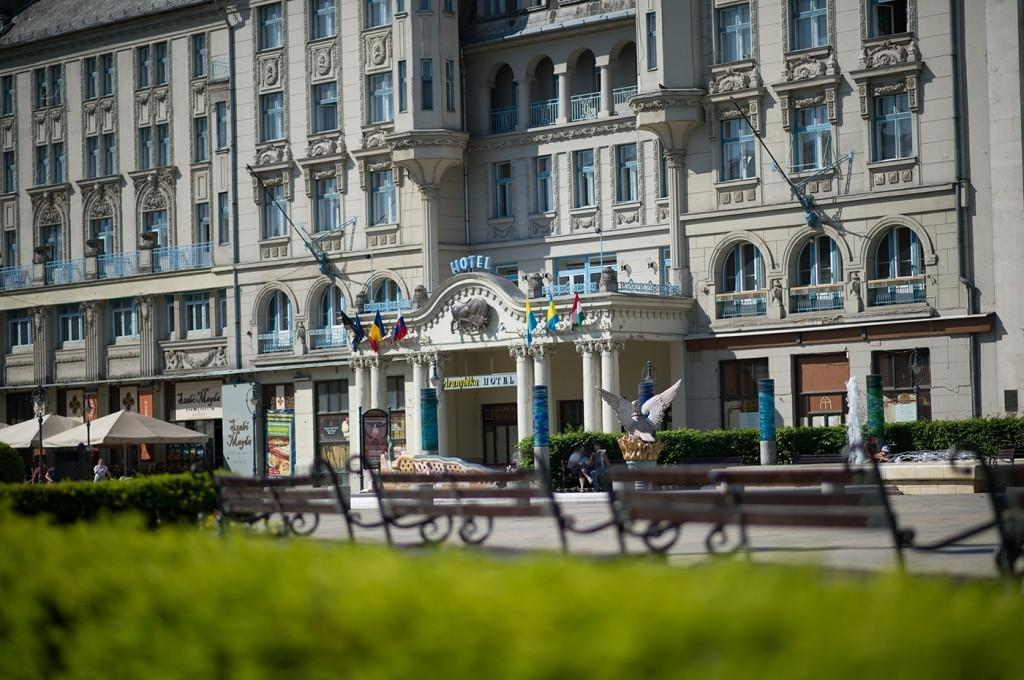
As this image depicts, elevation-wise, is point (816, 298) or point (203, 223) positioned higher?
point (203, 223)

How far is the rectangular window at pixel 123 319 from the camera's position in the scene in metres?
69.0

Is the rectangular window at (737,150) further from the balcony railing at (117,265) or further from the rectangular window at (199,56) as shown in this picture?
the balcony railing at (117,265)

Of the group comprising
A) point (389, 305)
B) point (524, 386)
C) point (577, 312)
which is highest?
point (389, 305)

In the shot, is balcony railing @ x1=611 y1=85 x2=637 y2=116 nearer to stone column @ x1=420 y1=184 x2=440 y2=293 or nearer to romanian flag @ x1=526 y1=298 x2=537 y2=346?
stone column @ x1=420 y1=184 x2=440 y2=293

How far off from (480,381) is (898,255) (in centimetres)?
1365

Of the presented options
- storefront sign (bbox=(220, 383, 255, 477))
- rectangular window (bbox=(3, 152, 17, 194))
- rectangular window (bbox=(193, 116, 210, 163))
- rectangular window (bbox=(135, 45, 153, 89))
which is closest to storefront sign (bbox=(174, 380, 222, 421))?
storefront sign (bbox=(220, 383, 255, 477))

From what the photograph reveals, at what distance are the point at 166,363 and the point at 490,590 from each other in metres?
62.9

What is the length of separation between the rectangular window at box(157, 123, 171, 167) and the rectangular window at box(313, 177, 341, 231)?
8.70 m

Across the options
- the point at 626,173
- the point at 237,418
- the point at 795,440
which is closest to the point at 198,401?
the point at 237,418

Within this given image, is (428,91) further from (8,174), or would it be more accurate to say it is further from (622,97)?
(8,174)

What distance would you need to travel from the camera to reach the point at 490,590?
5.97 meters

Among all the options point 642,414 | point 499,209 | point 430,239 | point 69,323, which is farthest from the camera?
point 69,323

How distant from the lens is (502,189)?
5947 cm

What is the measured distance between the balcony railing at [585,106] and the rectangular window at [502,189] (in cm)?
333
